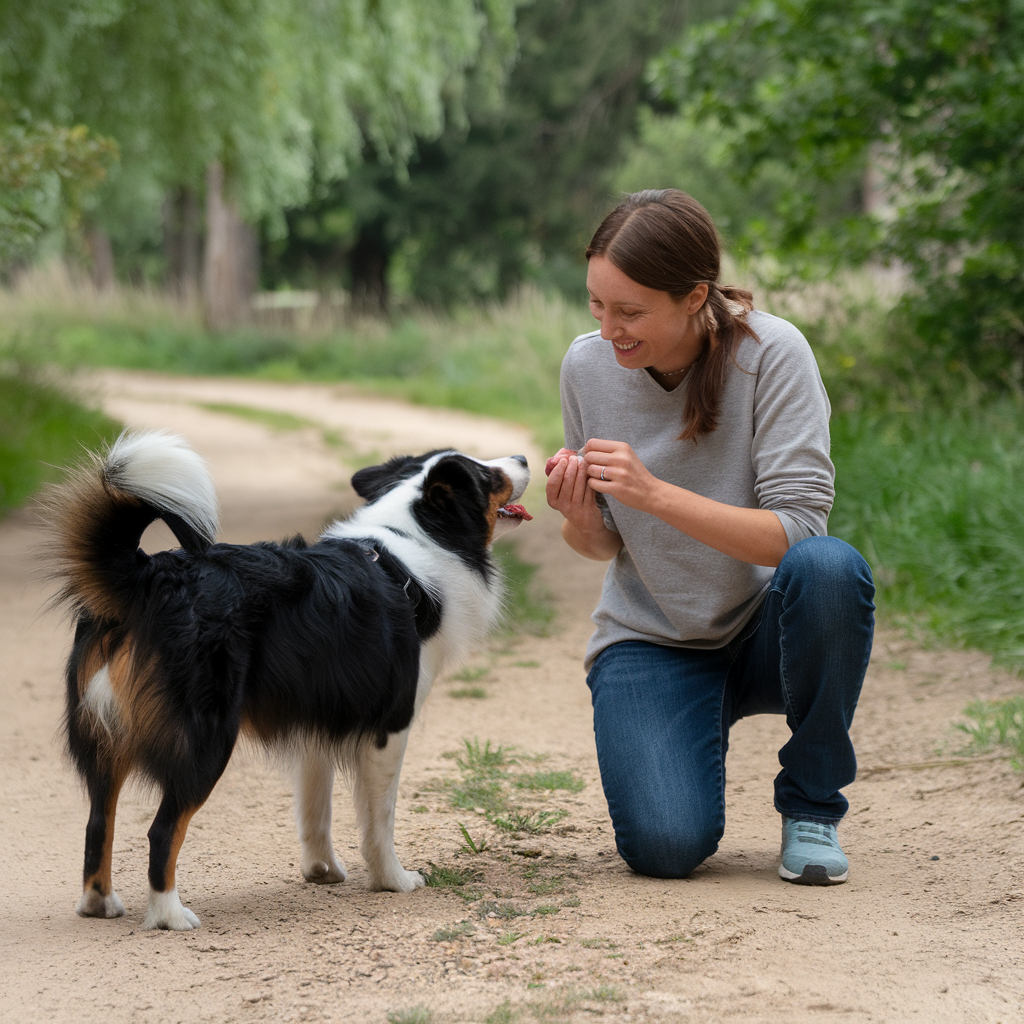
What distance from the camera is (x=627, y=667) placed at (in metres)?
3.19

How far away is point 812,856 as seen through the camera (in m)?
2.88

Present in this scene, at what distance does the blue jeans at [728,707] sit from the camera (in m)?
2.86

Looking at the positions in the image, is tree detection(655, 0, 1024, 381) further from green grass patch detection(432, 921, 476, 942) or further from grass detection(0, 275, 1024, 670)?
green grass patch detection(432, 921, 476, 942)

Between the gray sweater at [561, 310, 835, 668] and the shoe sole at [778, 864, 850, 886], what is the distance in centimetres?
63

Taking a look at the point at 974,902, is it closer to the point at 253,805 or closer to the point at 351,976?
the point at 351,976

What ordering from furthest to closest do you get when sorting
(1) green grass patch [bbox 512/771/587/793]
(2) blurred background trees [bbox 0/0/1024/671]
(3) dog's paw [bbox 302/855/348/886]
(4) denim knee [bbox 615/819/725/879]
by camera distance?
(2) blurred background trees [bbox 0/0/1024/671] < (1) green grass patch [bbox 512/771/587/793] < (3) dog's paw [bbox 302/855/348/886] < (4) denim knee [bbox 615/819/725/879]

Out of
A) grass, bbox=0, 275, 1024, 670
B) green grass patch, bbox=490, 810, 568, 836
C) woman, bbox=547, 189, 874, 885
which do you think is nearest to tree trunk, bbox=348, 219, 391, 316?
grass, bbox=0, 275, 1024, 670

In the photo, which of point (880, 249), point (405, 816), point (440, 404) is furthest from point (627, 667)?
point (440, 404)

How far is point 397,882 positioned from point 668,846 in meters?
0.69

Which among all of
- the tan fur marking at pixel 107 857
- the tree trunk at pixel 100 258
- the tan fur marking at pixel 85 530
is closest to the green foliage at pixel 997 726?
the tan fur marking at pixel 107 857

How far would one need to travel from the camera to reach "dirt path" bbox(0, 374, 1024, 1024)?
86.8 inches

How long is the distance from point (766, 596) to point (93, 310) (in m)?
21.8

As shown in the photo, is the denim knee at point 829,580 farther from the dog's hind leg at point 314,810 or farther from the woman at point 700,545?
the dog's hind leg at point 314,810

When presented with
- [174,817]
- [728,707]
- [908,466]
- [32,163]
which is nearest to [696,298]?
[728,707]
